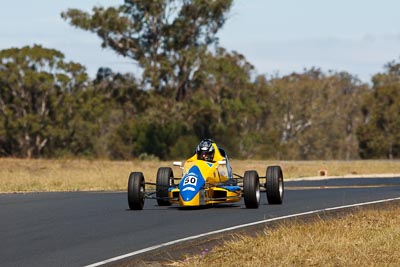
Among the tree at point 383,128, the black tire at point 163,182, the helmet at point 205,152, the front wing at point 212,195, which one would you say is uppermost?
the tree at point 383,128

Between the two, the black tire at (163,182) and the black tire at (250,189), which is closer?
the black tire at (250,189)

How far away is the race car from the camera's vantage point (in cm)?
2097

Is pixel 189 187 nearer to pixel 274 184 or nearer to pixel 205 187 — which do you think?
pixel 205 187

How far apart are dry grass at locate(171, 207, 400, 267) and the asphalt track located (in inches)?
55.3

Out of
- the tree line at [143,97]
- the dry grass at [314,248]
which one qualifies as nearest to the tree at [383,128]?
the tree line at [143,97]

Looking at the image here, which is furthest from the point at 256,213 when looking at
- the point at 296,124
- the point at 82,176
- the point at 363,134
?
the point at 296,124

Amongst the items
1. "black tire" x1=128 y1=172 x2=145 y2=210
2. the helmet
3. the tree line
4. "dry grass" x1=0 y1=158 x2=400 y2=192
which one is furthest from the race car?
the tree line

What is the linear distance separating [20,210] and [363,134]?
72.8m

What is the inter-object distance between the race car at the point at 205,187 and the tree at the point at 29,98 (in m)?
55.1

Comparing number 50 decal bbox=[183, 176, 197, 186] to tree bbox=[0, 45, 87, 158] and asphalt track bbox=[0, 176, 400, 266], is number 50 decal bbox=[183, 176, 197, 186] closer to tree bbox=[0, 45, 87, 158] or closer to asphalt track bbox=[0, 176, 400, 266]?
asphalt track bbox=[0, 176, 400, 266]

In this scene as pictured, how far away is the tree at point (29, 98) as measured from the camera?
77125 mm

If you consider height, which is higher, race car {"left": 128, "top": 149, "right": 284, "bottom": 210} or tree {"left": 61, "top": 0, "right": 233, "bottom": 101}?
tree {"left": 61, "top": 0, "right": 233, "bottom": 101}

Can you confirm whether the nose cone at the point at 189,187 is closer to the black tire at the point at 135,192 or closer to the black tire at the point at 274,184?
the black tire at the point at 135,192

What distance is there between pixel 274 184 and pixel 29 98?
58.6 metres
